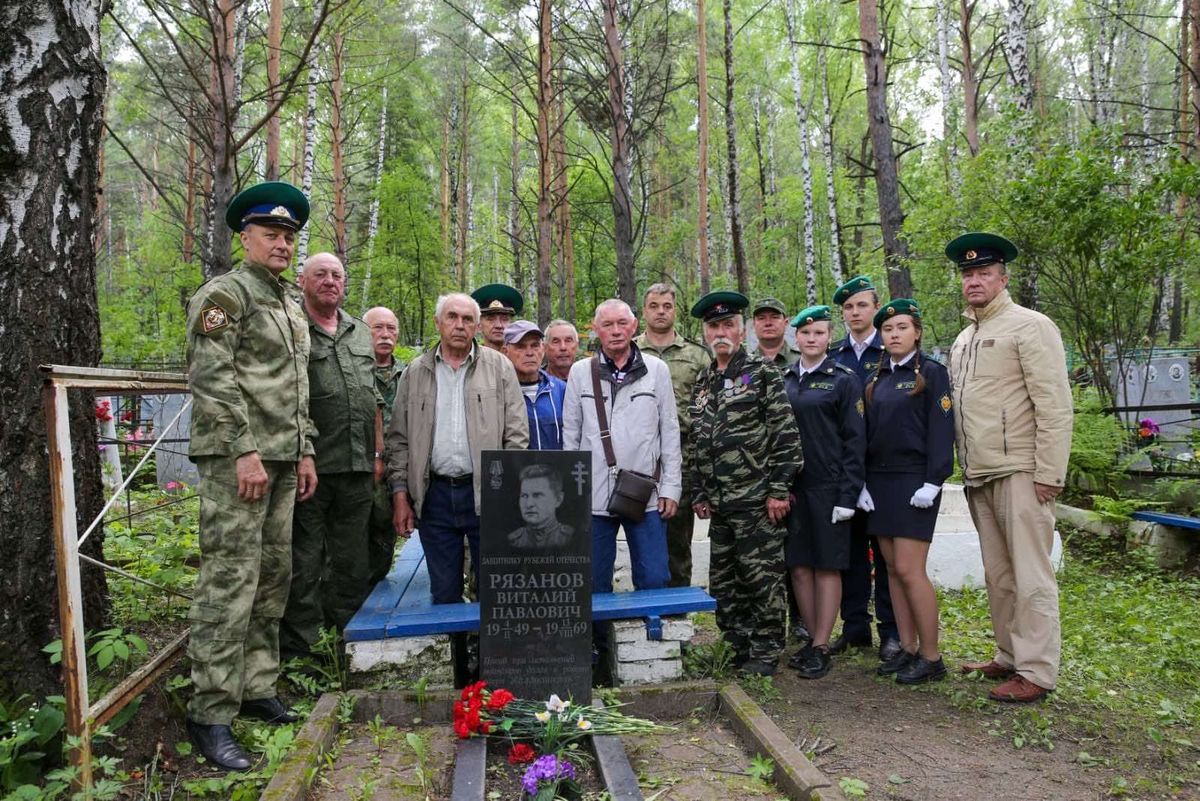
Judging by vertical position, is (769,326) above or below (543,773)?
above

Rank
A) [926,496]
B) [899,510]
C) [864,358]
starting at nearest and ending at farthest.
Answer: [926,496] → [899,510] → [864,358]

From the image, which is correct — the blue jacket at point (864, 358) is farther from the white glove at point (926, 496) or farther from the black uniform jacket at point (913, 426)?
the white glove at point (926, 496)

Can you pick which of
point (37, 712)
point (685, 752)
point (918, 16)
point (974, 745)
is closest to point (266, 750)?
point (37, 712)

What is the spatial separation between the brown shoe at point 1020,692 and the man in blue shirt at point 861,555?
629 millimetres

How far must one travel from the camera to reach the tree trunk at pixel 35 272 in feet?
9.82

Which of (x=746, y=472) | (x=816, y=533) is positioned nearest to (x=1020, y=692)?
(x=816, y=533)

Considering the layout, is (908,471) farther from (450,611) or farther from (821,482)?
(450,611)

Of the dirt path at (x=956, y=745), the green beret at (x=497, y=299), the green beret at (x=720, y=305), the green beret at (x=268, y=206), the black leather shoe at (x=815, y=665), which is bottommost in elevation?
the dirt path at (x=956, y=745)

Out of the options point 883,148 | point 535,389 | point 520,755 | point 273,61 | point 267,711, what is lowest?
point 520,755

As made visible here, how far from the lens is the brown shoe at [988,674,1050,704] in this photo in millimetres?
4008

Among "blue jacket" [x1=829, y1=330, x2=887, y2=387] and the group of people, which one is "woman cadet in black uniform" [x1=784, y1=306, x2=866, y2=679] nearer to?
the group of people

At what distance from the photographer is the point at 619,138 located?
918 centimetres

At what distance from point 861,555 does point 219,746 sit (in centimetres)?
365

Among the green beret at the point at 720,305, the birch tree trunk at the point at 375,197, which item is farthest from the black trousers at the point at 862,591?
the birch tree trunk at the point at 375,197
